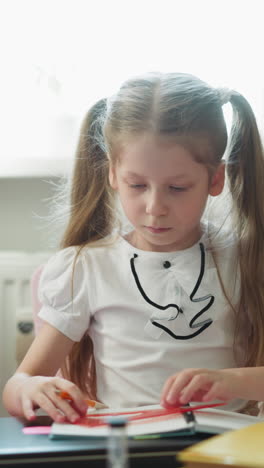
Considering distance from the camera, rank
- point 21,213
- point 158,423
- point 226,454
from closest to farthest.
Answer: point 226,454 < point 158,423 < point 21,213

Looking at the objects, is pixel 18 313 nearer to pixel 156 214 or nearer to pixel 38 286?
pixel 38 286

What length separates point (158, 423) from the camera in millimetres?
824

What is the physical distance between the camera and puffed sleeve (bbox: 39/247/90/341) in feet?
3.80

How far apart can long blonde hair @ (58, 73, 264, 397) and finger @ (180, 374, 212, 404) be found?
23 cm

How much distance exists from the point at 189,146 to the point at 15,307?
2.50 feet

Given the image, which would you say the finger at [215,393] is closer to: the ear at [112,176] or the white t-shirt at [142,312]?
the white t-shirt at [142,312]

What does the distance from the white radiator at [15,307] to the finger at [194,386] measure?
77 centimetres

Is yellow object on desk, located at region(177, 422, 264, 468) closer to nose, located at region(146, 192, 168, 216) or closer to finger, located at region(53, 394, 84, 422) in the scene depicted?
finger, located at region(53, 394, 84, 422)

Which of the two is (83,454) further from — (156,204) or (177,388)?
(156,204)

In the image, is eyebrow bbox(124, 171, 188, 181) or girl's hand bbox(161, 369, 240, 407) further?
eyebrow bbox(124, 171, 188, 181)

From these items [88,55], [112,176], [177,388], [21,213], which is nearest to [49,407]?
[177,388]

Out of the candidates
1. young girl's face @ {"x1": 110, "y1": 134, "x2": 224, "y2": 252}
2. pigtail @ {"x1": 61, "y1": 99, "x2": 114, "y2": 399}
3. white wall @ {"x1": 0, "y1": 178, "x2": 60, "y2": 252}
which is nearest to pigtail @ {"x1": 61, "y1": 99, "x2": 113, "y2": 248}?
pigtail @ {"x1": 61, "y1": 99, "x2": 114, "y2": 399}

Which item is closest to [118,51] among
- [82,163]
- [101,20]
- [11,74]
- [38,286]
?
[101,20]

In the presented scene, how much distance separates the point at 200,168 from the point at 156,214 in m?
0.09
